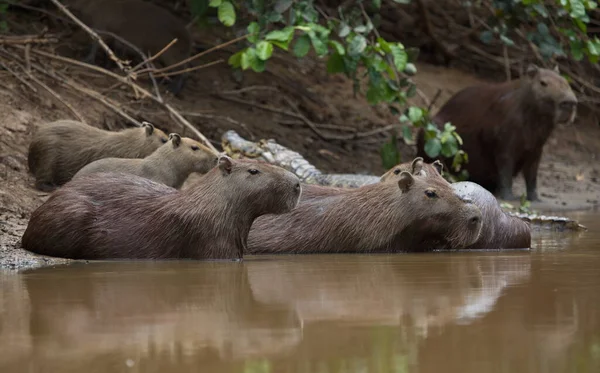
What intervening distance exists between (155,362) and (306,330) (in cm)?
59

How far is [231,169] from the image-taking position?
6.06 meters

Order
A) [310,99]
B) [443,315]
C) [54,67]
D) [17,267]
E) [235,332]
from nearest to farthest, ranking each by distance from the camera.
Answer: [235,332]
[443,315]
[17,267]
[54,67]
[310,99]

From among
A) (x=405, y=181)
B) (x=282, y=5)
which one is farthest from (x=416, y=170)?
(x=282, y=5)

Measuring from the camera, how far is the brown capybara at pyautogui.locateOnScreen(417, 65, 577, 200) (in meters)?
10.4

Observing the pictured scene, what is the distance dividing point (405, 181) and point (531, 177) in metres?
4.43

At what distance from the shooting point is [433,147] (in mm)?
8883

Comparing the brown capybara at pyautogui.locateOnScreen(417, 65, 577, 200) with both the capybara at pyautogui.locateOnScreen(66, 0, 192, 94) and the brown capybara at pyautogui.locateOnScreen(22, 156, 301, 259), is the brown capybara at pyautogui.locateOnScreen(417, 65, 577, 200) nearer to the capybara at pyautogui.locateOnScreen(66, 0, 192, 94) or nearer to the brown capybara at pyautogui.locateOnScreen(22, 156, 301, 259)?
the capybara at pyautogui.locateOnScreen(66, 0, 192, 94)

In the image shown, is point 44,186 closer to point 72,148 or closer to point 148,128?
point 72,148

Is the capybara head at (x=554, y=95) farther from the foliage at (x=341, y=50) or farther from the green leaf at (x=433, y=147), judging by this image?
the green leaf at (x=433, y=147)

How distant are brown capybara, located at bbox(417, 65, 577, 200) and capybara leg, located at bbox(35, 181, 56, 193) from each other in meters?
3.96

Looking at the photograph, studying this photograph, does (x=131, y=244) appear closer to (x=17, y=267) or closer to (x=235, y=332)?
(x=17, y=267)

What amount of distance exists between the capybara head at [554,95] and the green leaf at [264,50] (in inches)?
140

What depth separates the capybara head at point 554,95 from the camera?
10281 mm

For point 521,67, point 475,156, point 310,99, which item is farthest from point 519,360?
point 521,67
